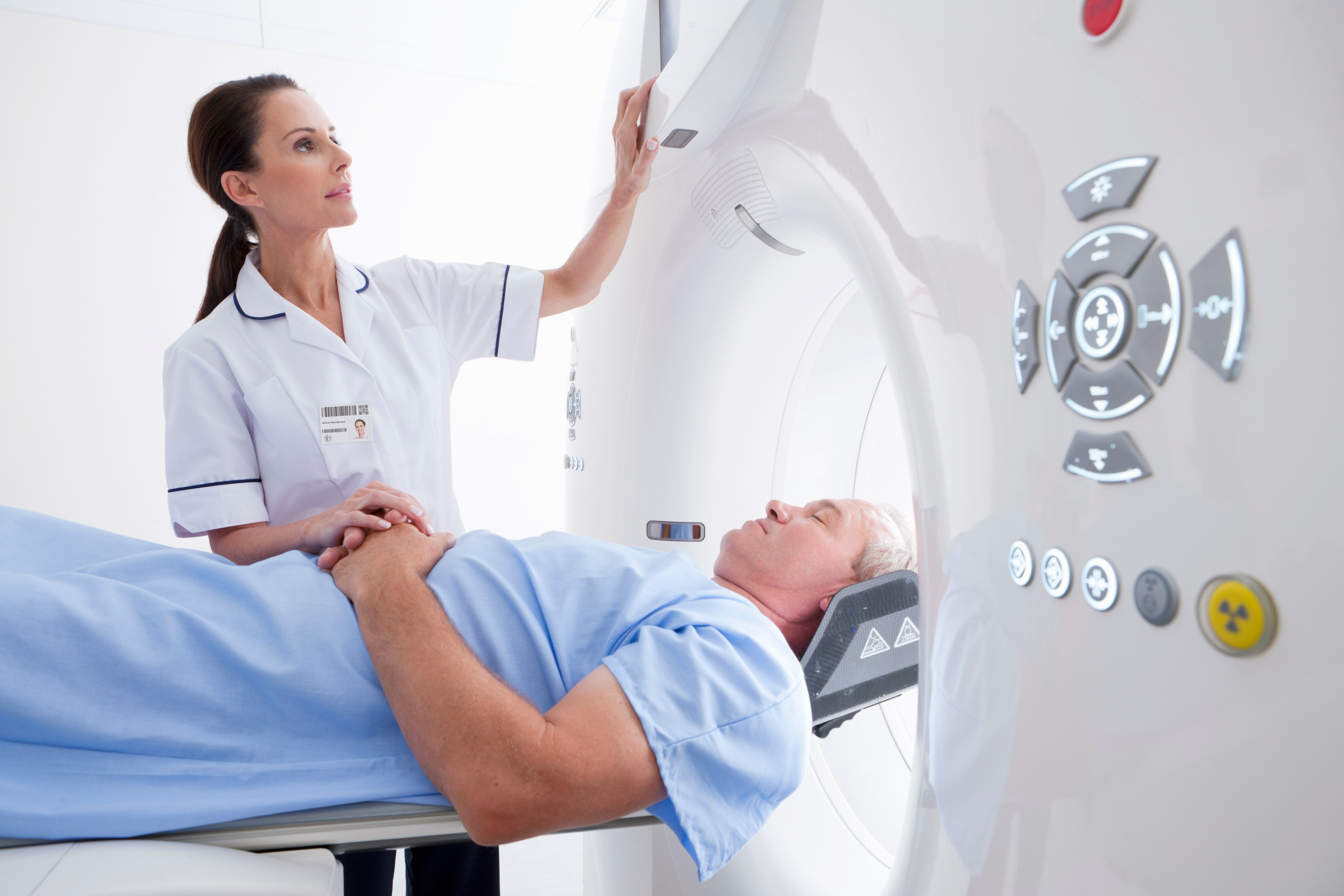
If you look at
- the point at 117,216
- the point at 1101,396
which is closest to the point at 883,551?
the point at 1101,396

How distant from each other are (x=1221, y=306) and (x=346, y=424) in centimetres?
121

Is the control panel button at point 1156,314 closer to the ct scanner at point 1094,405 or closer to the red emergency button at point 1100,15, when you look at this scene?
the ct scanner at point 1094,405

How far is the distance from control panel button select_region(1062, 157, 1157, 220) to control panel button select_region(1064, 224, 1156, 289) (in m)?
0.02

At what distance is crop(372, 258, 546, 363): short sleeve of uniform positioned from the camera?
1573 millimetres

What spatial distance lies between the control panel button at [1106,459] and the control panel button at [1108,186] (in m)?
0.15

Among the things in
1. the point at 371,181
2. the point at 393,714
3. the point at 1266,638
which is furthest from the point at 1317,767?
the point at 371,181

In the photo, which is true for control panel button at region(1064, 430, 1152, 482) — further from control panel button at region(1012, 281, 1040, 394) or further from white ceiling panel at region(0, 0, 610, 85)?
white ceiling panel at region(0, 0, 610, 85)

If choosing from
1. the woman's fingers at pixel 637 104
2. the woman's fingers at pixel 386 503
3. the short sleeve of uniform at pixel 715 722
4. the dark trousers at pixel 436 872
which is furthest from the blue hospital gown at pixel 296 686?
the woman's fingers at pixel 637 104

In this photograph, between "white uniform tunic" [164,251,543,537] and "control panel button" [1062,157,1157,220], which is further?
"white uniform tunic" [164,251,543,537]

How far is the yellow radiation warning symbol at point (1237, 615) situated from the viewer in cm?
45

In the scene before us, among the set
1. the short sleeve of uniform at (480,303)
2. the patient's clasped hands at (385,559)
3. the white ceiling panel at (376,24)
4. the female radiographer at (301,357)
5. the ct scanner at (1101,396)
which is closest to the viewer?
the ct scanner at (1101,396)

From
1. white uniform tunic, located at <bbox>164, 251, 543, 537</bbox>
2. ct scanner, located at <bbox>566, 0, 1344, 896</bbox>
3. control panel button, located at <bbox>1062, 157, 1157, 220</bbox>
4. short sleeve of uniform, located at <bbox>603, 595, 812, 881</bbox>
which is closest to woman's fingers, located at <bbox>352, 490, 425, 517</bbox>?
white uniform tunic, located at <bbox>164, 251, 543, 537</bbox>

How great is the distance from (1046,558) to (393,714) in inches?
25.9

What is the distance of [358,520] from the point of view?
3.55ft
